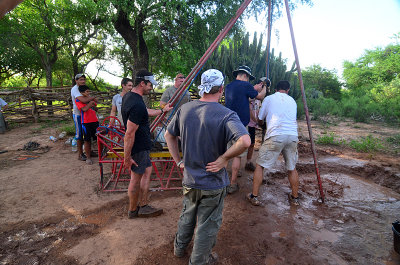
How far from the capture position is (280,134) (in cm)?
316

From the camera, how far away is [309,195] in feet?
12.3

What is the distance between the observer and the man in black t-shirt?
2.59 meters

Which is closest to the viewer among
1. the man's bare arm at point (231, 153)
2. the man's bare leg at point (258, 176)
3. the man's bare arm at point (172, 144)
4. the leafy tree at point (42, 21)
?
the man's bare arm at point (231, 153)

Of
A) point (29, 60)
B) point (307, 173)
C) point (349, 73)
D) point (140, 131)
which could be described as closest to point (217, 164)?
point (140, 131)

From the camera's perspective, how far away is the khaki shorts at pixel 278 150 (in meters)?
3.18

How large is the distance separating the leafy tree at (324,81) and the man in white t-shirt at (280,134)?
21.7m

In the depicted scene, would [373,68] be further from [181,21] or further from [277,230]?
[277,230]

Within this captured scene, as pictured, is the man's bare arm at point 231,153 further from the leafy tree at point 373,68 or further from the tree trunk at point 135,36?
the leafy tree at point 373,68

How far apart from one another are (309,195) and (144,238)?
278cm

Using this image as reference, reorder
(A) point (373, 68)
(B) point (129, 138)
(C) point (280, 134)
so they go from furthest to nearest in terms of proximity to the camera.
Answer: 1. (A) point (373, 68)
2. (C) point (280, 134)
3. (B) point (129, 138)

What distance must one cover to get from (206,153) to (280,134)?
1.69m

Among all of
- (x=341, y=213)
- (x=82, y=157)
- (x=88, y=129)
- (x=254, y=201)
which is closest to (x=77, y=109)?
(x=88, y=129)

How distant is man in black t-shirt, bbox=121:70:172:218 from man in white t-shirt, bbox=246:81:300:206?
165 cm

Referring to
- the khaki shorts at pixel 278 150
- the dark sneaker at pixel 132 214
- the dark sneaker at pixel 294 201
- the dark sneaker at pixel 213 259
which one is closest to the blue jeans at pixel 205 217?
the dark sneaker at pixel 213 259
